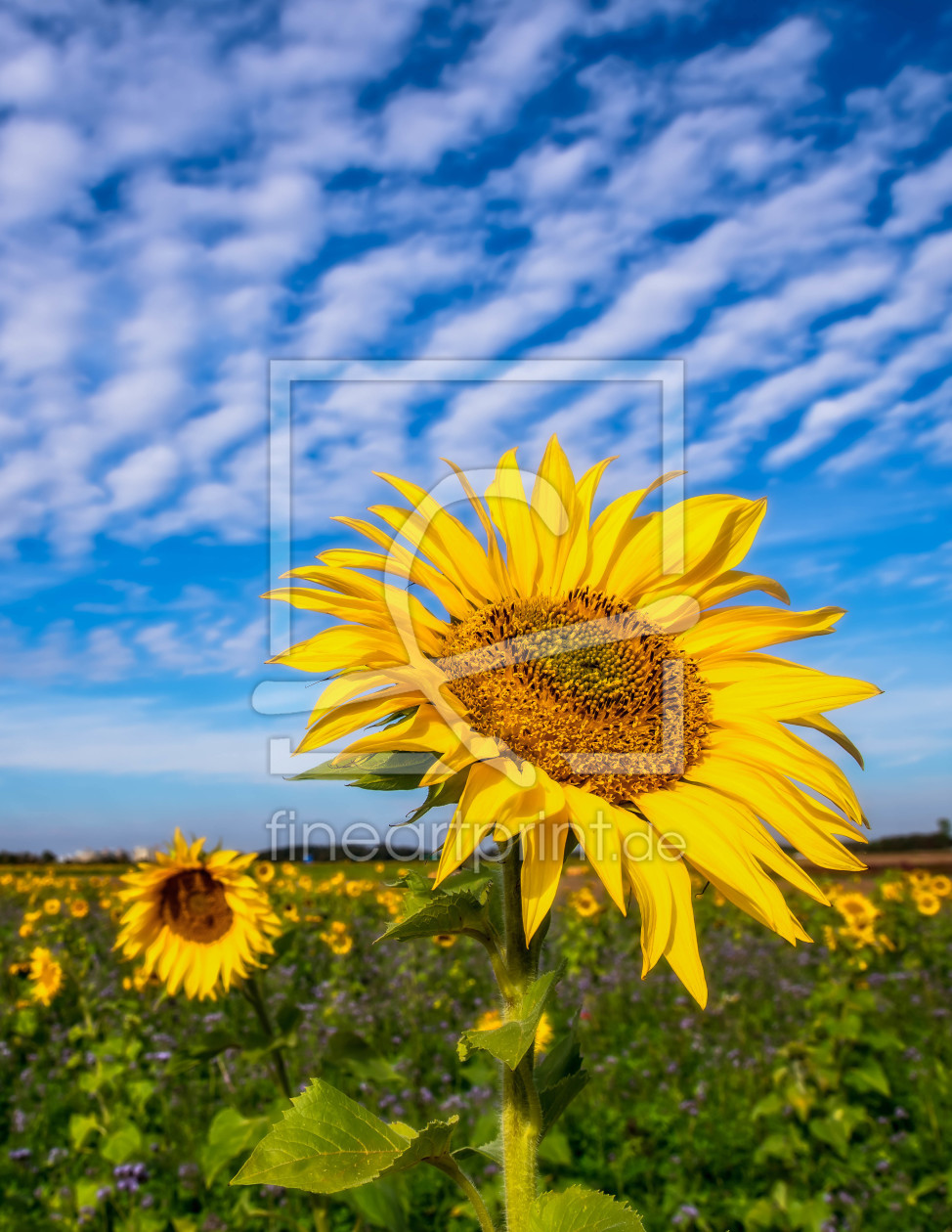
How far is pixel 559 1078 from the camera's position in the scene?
180cm

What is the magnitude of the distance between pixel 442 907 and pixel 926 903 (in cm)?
1261

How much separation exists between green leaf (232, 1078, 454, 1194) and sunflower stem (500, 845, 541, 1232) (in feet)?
0.42

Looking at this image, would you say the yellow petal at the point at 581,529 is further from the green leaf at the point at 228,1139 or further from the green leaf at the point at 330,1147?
the green leaf at the point at 228,1139

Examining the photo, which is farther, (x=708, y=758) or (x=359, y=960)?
(x=359, y=960)

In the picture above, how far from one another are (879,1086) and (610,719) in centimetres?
568

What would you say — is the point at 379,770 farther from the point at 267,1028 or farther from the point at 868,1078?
the point at 868,1078

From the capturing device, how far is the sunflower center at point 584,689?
1.85m

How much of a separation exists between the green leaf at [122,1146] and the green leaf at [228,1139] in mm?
1816

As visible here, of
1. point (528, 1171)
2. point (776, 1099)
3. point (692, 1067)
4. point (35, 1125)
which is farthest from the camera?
point (692, 1067)

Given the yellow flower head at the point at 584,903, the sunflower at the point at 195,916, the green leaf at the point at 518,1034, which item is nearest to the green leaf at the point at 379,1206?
the sunflower at the point at 195,916

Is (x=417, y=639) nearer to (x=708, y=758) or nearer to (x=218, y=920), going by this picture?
(x=708, y=758)

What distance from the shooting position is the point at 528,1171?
1.61 metres

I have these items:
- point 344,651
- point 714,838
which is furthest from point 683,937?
point 344,651

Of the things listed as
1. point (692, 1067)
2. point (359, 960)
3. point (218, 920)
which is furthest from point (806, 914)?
point (218, 920)
